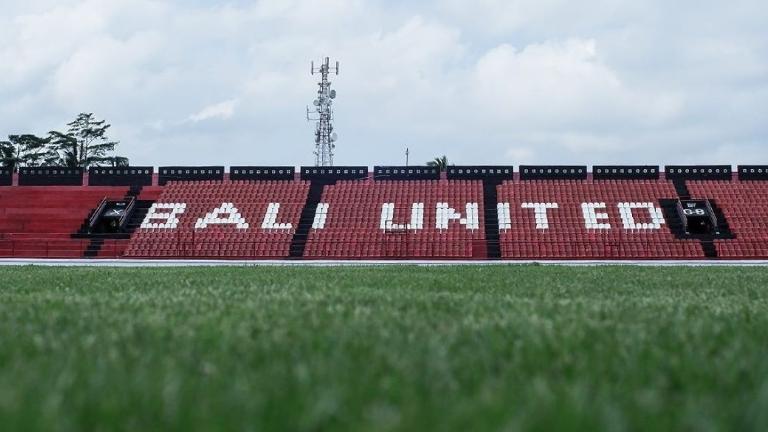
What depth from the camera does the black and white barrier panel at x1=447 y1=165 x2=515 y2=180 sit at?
49.4 meters

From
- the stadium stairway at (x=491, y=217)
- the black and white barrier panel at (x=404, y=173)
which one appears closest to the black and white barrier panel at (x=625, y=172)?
the stadium stairway at (x=491, y=217)

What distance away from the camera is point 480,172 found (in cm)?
4962

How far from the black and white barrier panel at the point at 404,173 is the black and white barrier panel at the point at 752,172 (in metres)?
18.1

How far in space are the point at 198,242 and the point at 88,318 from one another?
117 feet

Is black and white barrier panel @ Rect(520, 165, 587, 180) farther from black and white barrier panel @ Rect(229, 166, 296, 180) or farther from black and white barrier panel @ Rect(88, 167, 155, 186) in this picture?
black and white barrier panel @ Rect(88, 167, 155, 186)

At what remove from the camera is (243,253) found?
40.7 meters

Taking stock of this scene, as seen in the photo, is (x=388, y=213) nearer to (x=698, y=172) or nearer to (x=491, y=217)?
(x=491, y=217)

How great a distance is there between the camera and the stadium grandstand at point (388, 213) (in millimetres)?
40594

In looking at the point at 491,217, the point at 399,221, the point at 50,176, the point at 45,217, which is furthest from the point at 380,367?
the point at 50,176

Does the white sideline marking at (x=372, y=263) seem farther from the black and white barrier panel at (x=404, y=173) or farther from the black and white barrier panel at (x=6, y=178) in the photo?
the black and white barrier panel at (x=6, y=178)

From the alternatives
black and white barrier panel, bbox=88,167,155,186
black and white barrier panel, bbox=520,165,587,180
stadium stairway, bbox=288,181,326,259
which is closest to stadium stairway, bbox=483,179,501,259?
black and white barrier panel, bbox=520,165,587,180

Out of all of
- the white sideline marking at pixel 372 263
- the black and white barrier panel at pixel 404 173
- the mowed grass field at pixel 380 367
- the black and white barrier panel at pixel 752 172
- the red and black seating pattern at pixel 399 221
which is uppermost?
the black and white barrier panel at pixel 404 173

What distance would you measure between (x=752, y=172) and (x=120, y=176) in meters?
37.8

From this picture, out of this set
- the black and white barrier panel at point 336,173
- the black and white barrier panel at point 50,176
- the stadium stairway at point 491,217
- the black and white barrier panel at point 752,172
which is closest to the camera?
the stadium stairway at point 491,217
